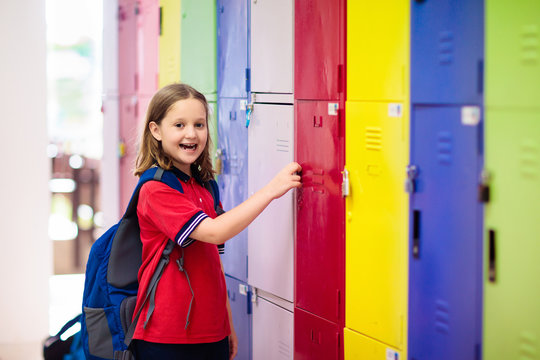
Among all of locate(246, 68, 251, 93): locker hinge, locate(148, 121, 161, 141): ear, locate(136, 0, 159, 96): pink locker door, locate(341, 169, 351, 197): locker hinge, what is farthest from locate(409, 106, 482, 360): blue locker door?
locate(136, 0, 159, 96): pink locker door

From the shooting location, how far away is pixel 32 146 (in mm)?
4418

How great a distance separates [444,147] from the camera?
1683 millimetres

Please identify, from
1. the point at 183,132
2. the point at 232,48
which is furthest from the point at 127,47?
the point at 183,132

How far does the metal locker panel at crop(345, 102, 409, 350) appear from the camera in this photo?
1859 millimetres

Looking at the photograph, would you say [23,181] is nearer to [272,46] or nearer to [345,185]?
[272,46]

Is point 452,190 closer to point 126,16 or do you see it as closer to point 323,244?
point 323,244

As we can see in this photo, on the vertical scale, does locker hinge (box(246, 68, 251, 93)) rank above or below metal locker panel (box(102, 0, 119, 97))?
below

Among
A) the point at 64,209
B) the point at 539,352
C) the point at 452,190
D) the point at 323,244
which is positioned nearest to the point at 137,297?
the point at 323,244

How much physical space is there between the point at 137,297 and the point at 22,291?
272 centimetres

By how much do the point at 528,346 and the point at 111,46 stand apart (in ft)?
12.4

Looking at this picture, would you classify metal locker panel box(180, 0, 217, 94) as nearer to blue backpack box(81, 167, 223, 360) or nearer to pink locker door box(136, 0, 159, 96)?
pink locker door box(136, 0, 159, 96)

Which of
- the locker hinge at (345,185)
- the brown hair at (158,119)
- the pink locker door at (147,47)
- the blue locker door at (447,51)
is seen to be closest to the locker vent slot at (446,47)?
the blue locker door at (447,51)

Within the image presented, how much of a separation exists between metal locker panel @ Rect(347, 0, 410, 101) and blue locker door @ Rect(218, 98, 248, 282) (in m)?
0.82

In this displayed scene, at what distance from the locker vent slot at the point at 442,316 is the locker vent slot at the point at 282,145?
0.91 m
